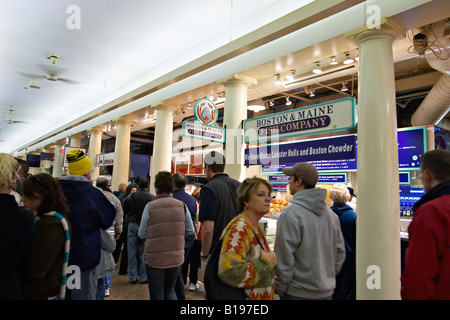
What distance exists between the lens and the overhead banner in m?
3.97

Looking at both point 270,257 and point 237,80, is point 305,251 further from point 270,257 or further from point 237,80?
point 237,80

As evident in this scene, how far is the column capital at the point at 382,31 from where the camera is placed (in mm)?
3488

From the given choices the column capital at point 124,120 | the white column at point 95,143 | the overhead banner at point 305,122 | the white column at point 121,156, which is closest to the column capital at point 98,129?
the white column at point 95,143

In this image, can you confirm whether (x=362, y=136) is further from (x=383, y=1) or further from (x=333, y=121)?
(x=383, y=1)

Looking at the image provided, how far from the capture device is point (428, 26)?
382 centimetres

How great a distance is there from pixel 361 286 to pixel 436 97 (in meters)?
4.03

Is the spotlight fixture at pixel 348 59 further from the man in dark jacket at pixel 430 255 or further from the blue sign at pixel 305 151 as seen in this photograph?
the man in dark jacket at pixel 430 255

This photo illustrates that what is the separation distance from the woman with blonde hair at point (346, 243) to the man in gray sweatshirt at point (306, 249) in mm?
1178

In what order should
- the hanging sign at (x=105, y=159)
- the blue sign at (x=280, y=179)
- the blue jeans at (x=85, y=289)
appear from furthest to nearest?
the blue sign at (x=280, y=179), the hanging sign at (x=105, y=159), the blue jeans at (x=85, y=289)

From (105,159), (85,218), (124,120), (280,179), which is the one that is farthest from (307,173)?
(105,159)

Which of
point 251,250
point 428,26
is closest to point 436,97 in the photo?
point 428,26

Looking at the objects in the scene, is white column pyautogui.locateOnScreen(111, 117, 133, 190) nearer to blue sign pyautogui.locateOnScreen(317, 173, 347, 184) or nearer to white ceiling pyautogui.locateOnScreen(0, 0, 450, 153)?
white ceiling pyautogui.locateOnScreen(0, 0, 450, 153)

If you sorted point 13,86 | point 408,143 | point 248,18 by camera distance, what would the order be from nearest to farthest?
point 248,18
point 408,143
point 13,86

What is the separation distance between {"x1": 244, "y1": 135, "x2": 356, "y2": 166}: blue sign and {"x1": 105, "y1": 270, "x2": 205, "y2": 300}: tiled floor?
7.23 feet
